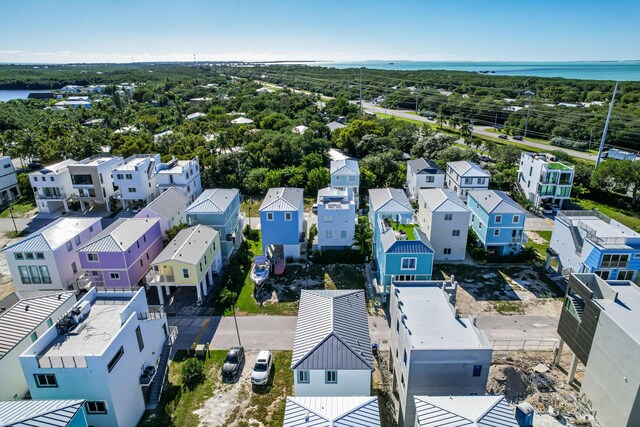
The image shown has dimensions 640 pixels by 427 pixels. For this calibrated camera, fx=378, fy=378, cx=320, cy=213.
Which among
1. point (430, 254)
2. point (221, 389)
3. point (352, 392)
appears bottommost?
point (221, 389)

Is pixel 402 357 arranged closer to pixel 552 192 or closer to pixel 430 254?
pixel 430 254

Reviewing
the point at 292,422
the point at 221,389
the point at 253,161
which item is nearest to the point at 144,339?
the point at 221,389

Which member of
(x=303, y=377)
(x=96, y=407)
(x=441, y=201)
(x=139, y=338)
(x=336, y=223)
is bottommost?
(x=96, y=407)

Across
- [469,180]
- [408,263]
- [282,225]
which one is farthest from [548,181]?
[282,225]

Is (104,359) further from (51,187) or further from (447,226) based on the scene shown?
(51,187)

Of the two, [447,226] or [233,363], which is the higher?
[447,226]

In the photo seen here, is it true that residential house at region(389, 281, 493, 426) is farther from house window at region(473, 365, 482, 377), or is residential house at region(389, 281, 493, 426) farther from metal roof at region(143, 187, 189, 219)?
metal roof at region(143, 187, 189, 219)

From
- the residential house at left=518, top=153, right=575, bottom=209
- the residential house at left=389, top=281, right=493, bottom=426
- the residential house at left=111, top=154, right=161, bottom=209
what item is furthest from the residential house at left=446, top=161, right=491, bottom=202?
the residential house at left=111, top=154, right=161, bottom=209
